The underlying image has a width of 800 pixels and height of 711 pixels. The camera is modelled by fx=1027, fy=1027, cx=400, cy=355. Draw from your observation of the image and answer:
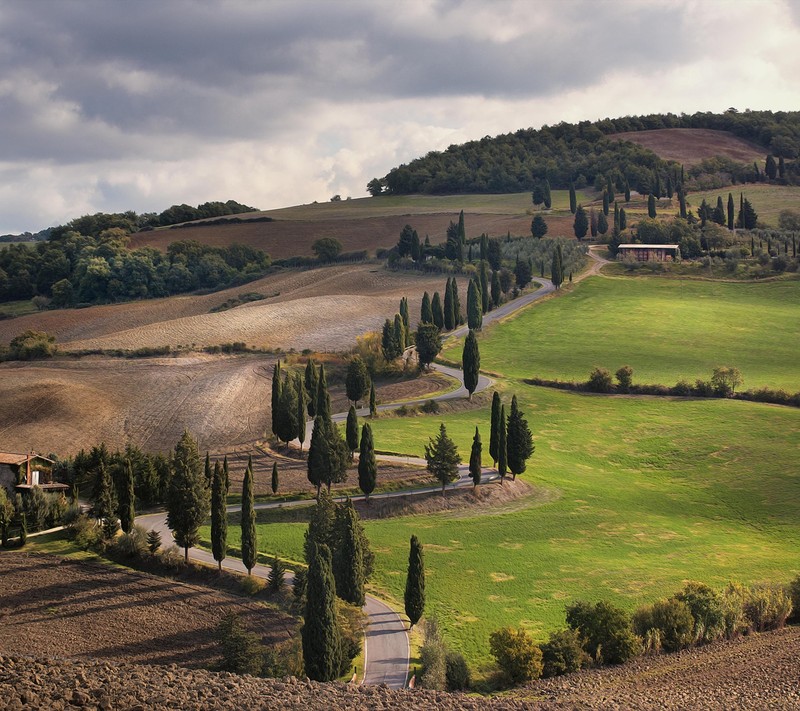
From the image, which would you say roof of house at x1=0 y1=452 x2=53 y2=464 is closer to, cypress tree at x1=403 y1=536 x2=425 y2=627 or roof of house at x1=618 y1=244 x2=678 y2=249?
cypress tree at x1=403 y1=536 x2=425 y2=627

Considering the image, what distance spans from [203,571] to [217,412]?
128ft

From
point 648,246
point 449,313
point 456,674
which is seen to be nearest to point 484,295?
point 449,313

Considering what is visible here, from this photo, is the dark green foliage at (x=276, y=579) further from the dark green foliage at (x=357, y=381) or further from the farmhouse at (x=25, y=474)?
the dark green foliage at (x=357, y=381)

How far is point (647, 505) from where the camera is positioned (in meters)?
78.4

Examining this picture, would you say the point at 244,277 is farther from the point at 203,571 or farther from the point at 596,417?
the point at 203,571

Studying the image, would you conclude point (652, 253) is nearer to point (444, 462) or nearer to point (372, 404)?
point (372, 404)

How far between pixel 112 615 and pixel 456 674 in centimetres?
1880

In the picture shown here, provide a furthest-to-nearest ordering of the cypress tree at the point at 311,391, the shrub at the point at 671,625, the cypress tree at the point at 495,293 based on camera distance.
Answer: the cypress tree at the point at 495,293, the cypress tree at the point at 311,391, the shrub at the point at 671,625

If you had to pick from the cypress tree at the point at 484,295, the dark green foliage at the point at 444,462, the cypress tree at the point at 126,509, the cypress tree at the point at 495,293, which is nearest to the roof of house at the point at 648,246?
the cypress tree at the point at 495,293

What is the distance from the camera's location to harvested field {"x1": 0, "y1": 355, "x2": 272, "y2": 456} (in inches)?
3597

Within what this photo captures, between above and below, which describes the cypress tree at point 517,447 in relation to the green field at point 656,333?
below

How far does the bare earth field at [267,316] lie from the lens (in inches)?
5260

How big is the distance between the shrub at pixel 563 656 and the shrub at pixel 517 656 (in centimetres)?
81

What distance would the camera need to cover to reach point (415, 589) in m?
53.9
